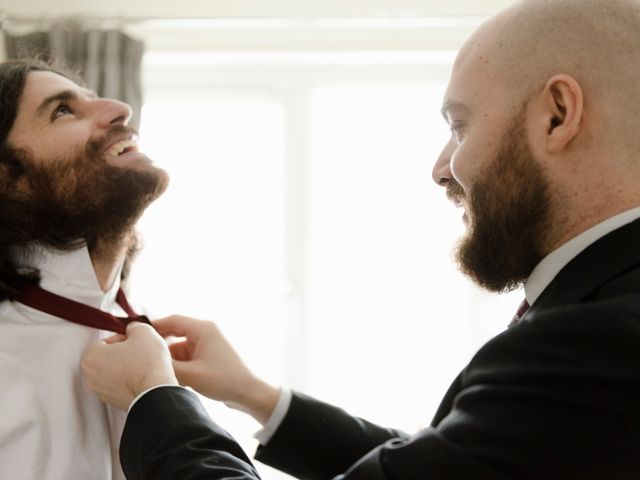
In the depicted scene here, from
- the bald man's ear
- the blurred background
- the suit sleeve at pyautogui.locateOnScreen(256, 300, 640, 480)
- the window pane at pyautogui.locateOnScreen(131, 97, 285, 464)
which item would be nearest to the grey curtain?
the blurred background

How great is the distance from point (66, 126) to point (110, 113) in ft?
0.31

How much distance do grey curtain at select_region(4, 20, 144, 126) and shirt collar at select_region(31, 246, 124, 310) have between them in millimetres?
1382

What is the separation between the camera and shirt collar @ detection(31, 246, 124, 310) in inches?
56.2

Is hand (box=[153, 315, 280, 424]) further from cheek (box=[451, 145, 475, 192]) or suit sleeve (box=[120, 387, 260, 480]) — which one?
cheek (box=[451, 145, 475, 192])

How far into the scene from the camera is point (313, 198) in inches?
123

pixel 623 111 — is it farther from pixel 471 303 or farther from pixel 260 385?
pixel 471 303

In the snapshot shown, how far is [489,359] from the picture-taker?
100 cm

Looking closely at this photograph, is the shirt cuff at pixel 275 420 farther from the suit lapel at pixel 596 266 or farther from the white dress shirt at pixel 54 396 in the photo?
the suit lapel at pixel 596 266

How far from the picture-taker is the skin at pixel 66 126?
4.91 ft

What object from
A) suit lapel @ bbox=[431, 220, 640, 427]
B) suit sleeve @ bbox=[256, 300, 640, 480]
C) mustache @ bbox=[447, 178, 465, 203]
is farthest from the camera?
mustache @ bbox=[447, 178, 465, 203]

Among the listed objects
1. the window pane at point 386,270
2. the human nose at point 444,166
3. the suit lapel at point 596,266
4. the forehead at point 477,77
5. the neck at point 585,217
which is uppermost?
the forehead at point 477,77

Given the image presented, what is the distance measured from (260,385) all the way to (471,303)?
1758mm

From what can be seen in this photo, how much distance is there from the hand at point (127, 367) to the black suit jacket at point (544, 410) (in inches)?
4.8

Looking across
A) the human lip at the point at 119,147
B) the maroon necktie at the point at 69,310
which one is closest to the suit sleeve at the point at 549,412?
the maroon necktie at the point at 69,310
